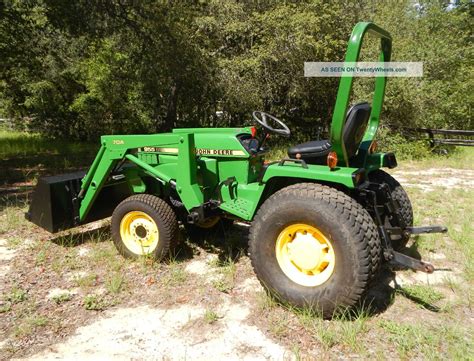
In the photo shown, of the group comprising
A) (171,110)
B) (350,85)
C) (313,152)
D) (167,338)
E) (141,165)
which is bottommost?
(167,338)

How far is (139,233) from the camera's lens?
3748mm

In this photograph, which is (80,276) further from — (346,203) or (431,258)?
(431,258)

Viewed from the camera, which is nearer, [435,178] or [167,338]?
[167,338]

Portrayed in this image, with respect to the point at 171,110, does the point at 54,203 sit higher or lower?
lower

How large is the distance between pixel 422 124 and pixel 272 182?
9292 mm

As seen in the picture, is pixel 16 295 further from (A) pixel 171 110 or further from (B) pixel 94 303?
(A) pixel 171 110

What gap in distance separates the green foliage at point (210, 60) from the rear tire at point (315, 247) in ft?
21.3

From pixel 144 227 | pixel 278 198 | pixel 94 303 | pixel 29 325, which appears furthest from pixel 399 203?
pixel 29 325

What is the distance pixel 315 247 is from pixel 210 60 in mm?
9398

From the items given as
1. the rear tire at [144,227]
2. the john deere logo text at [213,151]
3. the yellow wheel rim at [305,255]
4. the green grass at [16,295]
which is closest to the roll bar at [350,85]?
the yellow wheel rim at [305,255]

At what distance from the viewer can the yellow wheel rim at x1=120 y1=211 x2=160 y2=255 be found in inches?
145

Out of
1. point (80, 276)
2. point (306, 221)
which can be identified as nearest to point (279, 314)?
point (306, 221)

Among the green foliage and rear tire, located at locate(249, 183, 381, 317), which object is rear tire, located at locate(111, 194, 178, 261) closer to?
rear tire, located at locate(249, 183, 381, 317)

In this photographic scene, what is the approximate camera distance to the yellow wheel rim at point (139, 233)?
370 centimetres
